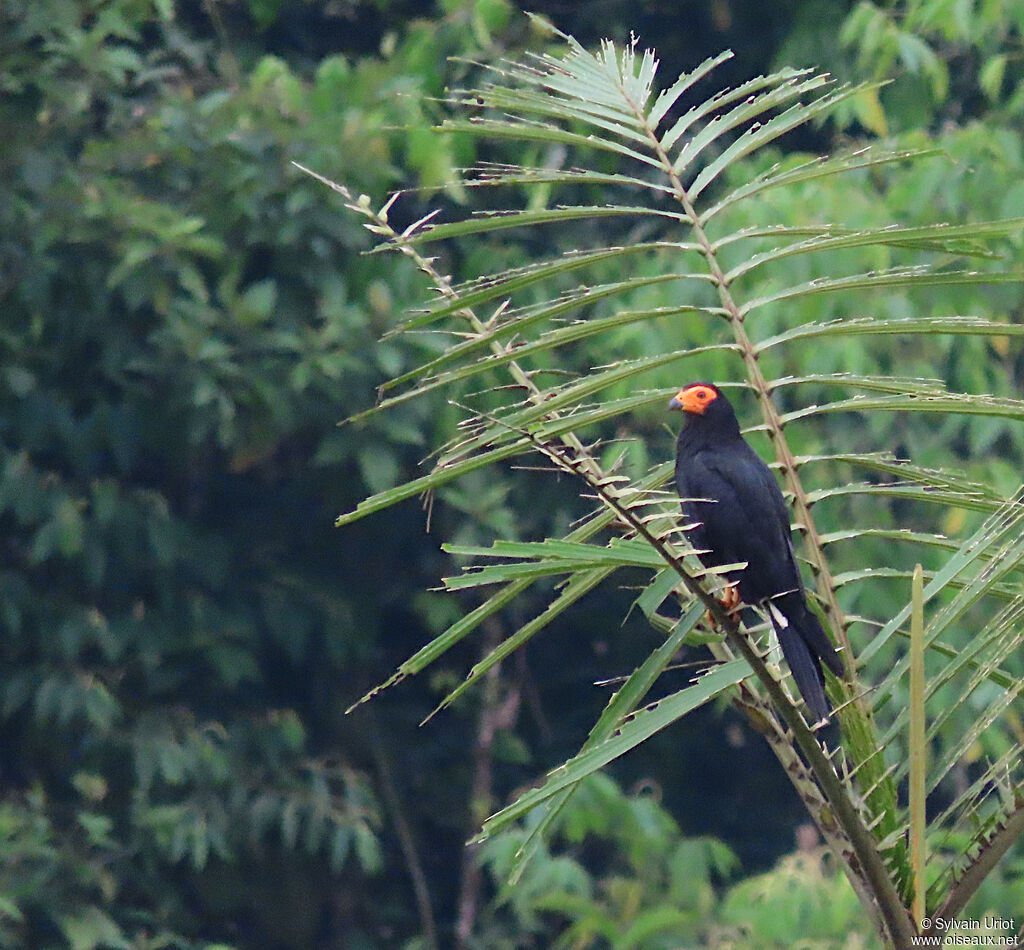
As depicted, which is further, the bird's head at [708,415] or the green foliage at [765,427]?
the bird's head at [708,415]

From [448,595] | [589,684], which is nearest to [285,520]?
[448,595]

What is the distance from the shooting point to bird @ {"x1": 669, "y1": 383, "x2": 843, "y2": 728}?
91.7 inches

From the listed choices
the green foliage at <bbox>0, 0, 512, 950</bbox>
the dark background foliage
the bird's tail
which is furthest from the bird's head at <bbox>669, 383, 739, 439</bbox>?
the green foliage at <bbox>0, 0, 512, 950</bbox>

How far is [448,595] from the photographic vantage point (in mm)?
5504

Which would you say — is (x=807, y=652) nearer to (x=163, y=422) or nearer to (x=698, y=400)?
(x=698, y=400)

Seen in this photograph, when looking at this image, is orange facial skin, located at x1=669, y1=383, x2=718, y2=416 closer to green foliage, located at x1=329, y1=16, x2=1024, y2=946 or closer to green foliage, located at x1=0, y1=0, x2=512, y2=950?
green foliage, located at x1=329, y1=16, x2=1024, y2=946

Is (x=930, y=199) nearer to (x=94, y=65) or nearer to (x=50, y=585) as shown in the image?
(x=94, y=65)

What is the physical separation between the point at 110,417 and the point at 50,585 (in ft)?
2.20

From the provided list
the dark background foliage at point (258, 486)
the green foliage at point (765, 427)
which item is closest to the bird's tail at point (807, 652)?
the green foliage at point (765, 427)

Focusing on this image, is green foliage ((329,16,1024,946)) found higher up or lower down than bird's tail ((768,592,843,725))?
higher up

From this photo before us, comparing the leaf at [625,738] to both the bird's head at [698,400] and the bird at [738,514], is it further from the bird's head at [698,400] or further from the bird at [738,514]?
the bird's head at [698,400]

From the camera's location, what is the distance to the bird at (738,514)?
2330mm

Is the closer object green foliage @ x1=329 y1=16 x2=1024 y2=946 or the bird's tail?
green foliage @ x1=329 y1=16 x2=1024 y2=946

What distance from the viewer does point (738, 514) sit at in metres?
2.58
